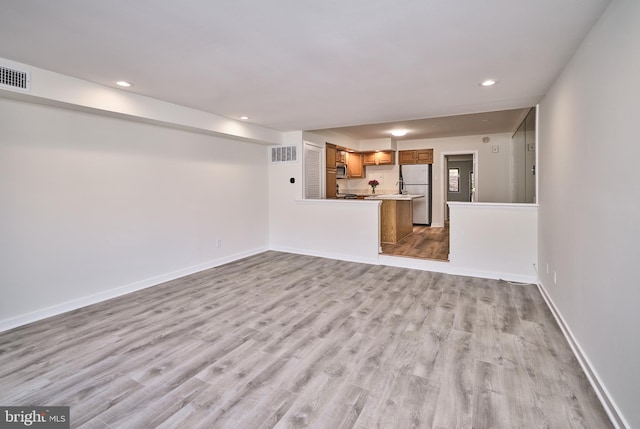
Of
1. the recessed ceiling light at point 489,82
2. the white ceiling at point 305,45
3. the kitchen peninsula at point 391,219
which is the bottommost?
the kitchen peninsula at point 391,219

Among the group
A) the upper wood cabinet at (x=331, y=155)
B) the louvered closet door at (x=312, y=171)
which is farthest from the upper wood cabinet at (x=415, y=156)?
the louvered closet door at (x=312, y=171)

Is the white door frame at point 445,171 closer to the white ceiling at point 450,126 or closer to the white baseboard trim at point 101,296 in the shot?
the white ceiling at point 450,126

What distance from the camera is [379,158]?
27.1ft

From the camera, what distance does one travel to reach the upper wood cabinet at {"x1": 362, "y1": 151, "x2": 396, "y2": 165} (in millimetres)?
8172

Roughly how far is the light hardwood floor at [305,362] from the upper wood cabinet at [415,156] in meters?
4.89

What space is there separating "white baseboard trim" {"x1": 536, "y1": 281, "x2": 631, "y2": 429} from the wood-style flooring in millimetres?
2133

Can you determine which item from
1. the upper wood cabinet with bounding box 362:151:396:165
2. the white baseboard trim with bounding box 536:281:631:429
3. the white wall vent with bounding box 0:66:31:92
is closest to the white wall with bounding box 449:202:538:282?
the white baseboard trim with bounding box 536:281:631:429

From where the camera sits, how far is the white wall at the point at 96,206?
9.54ft

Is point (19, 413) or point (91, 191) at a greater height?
point (91, 191)

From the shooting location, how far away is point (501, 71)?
2867mm

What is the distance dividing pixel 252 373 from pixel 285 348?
1.24ft

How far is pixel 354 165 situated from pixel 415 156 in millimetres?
1630

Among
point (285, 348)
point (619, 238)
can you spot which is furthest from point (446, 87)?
point (285, 348)

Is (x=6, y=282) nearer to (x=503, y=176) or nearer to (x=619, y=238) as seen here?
(x=619, y=238)
